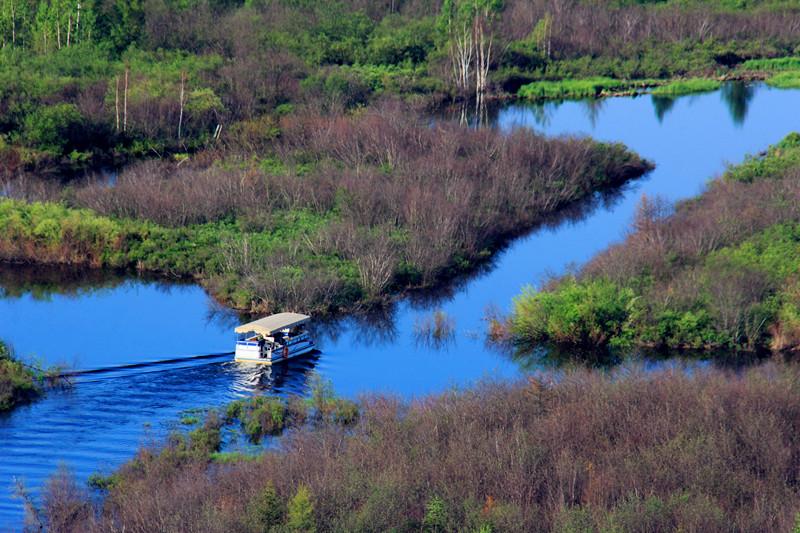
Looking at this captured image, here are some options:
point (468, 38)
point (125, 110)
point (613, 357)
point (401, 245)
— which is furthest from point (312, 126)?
point (613, 357)

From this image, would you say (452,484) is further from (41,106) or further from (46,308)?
(41,106)

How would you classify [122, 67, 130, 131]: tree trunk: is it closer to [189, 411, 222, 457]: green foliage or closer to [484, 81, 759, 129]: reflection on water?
[484, 81, 759, 129]: reflection on water

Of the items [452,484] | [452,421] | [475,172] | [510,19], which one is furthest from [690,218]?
[510,19]

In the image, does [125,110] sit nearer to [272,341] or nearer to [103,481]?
[272,341]

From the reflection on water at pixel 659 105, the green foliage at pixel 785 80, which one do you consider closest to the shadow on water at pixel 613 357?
the reflection on water at pixel 659 105

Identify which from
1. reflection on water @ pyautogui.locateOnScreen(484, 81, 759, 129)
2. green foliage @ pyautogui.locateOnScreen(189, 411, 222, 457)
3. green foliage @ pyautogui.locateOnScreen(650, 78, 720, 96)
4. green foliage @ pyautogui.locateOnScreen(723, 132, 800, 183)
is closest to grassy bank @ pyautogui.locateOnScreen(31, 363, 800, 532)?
green foliage @ pyautogui.locateOnScreen(189, 411, 222, 457)

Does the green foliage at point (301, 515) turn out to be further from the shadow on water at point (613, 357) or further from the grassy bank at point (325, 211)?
the grassy bank at point (325, 211)
